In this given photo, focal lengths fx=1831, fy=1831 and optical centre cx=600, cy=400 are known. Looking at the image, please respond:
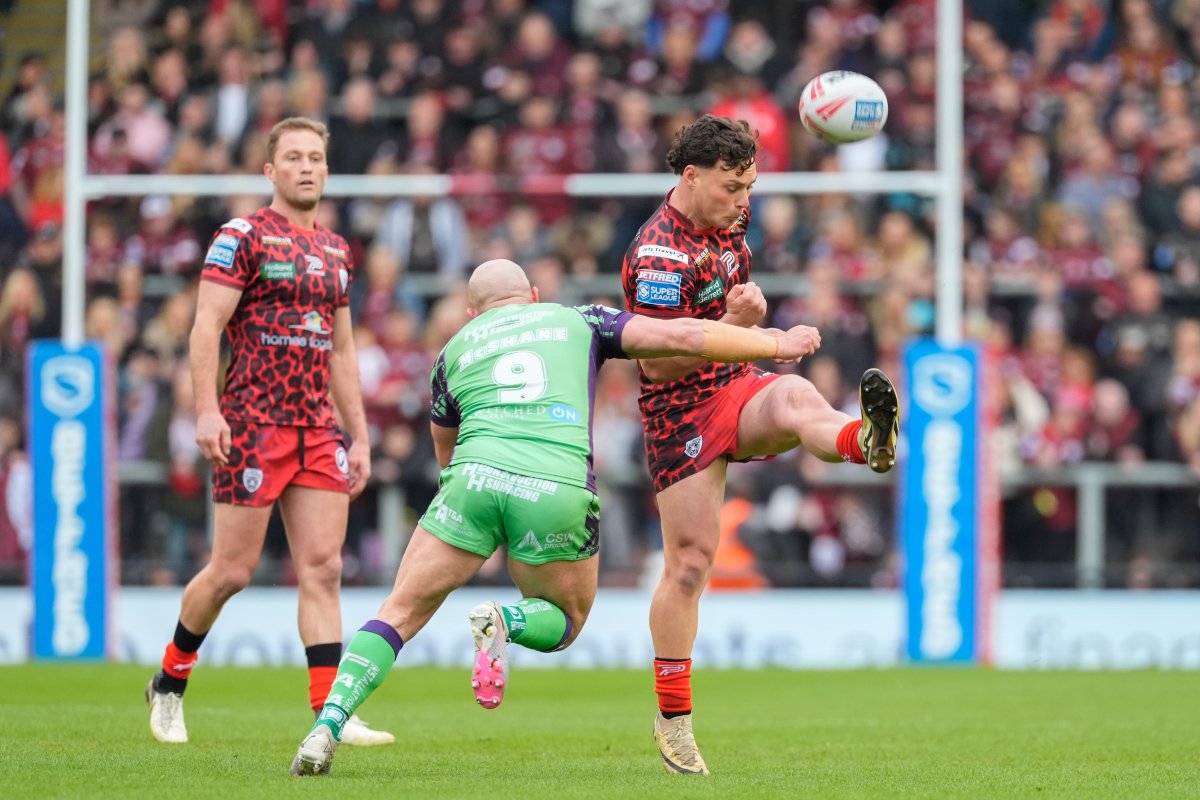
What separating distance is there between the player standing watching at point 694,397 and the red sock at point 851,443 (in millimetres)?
157

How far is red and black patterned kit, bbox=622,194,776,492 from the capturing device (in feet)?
22.8

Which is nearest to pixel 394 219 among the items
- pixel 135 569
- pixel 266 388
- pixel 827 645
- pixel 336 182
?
pixel 336 182

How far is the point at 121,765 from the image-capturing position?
262 inches

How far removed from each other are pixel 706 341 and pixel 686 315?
0.81 m

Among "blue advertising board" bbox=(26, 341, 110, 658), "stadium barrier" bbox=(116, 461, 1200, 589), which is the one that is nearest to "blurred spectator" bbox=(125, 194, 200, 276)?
"blue advertising board" bbox=(26, 341, 110, 658)

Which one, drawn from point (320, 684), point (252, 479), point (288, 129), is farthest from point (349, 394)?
point (320, 684)

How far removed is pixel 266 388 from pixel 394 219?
24.5 ft

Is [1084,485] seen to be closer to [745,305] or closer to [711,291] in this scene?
[711,291]

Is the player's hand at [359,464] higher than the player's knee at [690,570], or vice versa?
the player's hand at [359,464]

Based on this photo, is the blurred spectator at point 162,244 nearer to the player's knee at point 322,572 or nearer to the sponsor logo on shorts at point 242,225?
the sponsor logo on shorts at point 242,225

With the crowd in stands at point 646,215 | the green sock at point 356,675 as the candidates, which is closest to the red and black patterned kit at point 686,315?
the green sock at point 356,675

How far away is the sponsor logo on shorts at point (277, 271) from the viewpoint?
7.82 metres

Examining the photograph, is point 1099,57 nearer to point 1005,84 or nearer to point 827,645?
point 1005,84

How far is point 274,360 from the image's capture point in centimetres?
789
